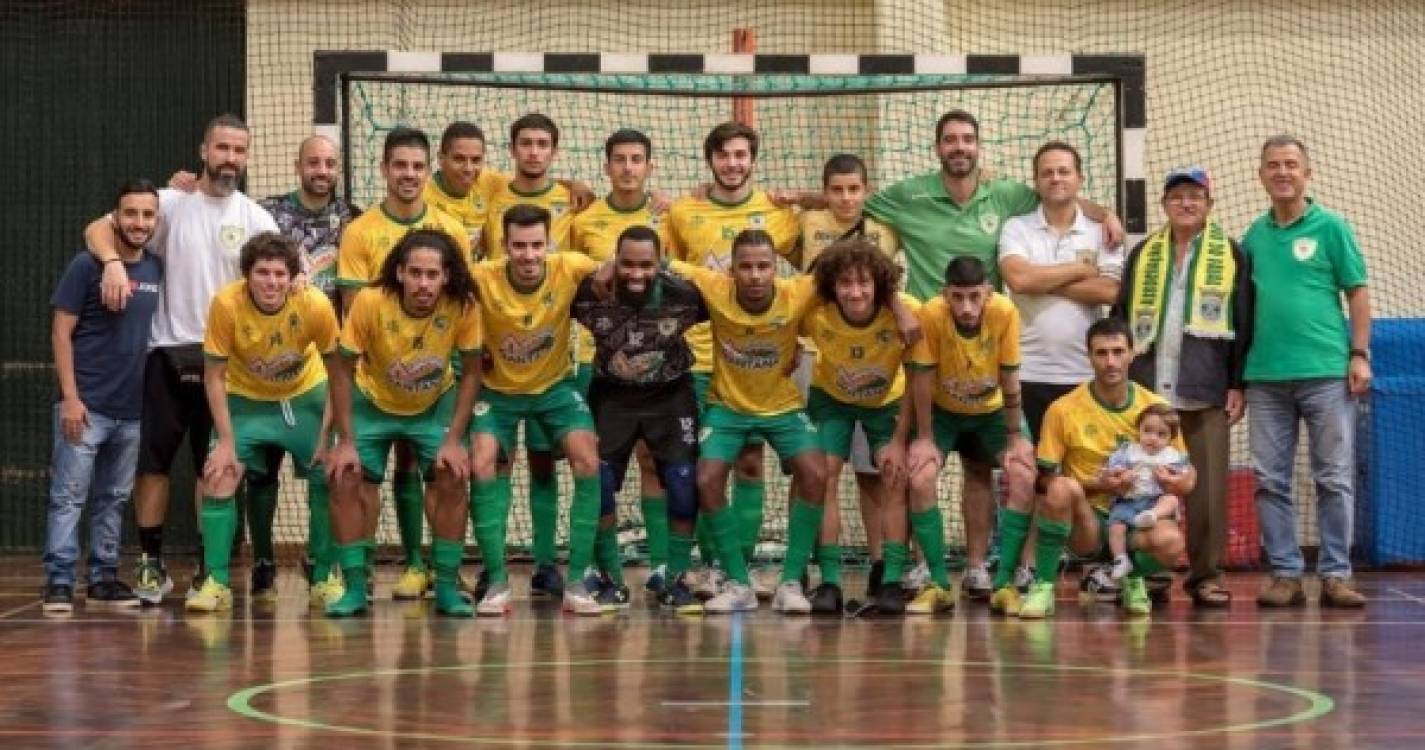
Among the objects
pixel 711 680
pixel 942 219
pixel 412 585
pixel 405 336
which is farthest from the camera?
pixel 942 219

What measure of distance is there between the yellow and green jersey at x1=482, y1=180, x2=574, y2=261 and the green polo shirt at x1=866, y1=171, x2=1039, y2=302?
4.27ft

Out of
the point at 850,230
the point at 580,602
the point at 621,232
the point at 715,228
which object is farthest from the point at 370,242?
the point at 850,230

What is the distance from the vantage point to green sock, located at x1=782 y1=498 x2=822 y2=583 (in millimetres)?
9500

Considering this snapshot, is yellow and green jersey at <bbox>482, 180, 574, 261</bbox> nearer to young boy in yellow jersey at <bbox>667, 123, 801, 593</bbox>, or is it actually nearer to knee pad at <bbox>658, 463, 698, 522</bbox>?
young boy in yellow jersey at <bbox>667, 123, 801, 593</bbox>

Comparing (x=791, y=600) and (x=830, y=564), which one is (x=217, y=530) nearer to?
(x=791, y=600)

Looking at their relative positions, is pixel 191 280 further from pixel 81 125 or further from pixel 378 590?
pixel 81 125

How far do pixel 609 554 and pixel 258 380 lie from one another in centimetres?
156

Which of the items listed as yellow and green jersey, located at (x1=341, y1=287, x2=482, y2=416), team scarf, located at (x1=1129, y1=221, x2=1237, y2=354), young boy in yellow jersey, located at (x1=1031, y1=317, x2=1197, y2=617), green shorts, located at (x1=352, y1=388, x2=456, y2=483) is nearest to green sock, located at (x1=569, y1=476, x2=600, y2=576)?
green shorts, located at (x1=352, y1=388, x2=456, y2=483)

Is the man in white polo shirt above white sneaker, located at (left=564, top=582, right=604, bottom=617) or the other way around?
above

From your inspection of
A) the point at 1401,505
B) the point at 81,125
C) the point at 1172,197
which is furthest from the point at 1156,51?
the point at 81,125

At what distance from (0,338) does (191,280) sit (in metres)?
4.07

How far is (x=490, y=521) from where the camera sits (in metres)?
9.38

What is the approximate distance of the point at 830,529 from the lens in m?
9.65

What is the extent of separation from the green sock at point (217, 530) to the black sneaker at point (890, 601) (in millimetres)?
2535
